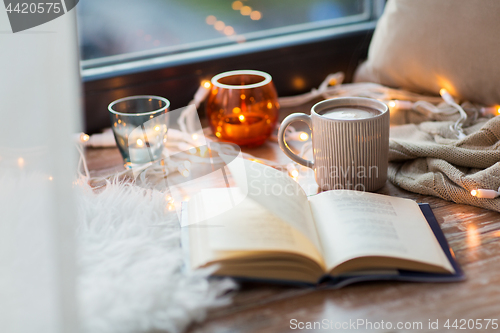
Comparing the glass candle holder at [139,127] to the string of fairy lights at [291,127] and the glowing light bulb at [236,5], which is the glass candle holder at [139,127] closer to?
the string of fairy lights at [291,127]

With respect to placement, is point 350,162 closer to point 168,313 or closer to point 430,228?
point 430,228

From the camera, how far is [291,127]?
0.95 metres

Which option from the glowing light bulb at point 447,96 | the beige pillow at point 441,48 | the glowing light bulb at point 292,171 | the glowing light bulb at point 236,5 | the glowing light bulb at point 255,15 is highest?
the glowing light bulb at point 236,5

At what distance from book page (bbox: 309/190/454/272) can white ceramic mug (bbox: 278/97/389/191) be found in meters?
0.05

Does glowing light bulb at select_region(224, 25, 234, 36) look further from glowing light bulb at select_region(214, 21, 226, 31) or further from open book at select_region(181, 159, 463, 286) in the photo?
open book at select_region(181, 159, 463, 286)

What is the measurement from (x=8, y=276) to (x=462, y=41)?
836 mm

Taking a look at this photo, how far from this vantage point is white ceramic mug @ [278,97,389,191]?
64 centimetres

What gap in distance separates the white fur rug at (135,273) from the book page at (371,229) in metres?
0.14

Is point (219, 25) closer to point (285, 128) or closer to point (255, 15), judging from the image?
point (255, 15)

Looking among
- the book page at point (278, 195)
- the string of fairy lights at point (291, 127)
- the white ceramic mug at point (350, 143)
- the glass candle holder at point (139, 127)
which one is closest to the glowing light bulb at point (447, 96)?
the string of fairy lights at point (291, 127)

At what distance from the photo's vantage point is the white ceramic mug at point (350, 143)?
64cm

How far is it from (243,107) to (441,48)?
0.41 meters

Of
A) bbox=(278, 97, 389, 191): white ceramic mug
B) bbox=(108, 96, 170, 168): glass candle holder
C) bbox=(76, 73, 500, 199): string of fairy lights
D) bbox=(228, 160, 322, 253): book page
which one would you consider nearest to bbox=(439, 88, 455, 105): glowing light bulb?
bbox=(76, 73, 500, 199): string of fairy lights

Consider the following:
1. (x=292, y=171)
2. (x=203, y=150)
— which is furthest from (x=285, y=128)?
(x=203, y=150)
